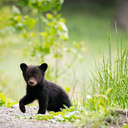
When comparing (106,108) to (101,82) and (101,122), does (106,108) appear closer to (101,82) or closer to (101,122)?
(101,122)

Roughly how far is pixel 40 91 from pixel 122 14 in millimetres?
13444

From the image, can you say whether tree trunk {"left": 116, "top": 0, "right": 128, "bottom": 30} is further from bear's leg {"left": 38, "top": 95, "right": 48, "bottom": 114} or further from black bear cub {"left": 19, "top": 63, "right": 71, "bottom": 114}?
bear's leg {"left": 38, "top": 95, "right": 48, "bottom": 114}

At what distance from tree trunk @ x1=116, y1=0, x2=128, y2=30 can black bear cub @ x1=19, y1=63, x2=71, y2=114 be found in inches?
485

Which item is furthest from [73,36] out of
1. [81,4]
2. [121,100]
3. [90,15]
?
[121,100]

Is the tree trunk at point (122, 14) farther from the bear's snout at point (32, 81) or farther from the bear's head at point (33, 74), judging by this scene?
the bear's snout at point (32, 81)

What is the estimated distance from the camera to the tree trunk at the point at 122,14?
17109mm

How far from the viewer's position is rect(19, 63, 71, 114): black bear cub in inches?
183

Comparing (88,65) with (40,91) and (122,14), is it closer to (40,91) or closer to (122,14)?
(40,91)

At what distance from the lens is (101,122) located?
3.43m

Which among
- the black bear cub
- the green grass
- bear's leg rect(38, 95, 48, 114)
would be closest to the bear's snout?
the black bear cub

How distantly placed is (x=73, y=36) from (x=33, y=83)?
1055cm

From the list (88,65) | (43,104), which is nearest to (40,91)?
(43,104)

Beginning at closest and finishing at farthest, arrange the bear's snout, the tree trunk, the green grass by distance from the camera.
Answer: the green grass → the bear's snout → the tree trunk

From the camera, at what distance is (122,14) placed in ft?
57.4
